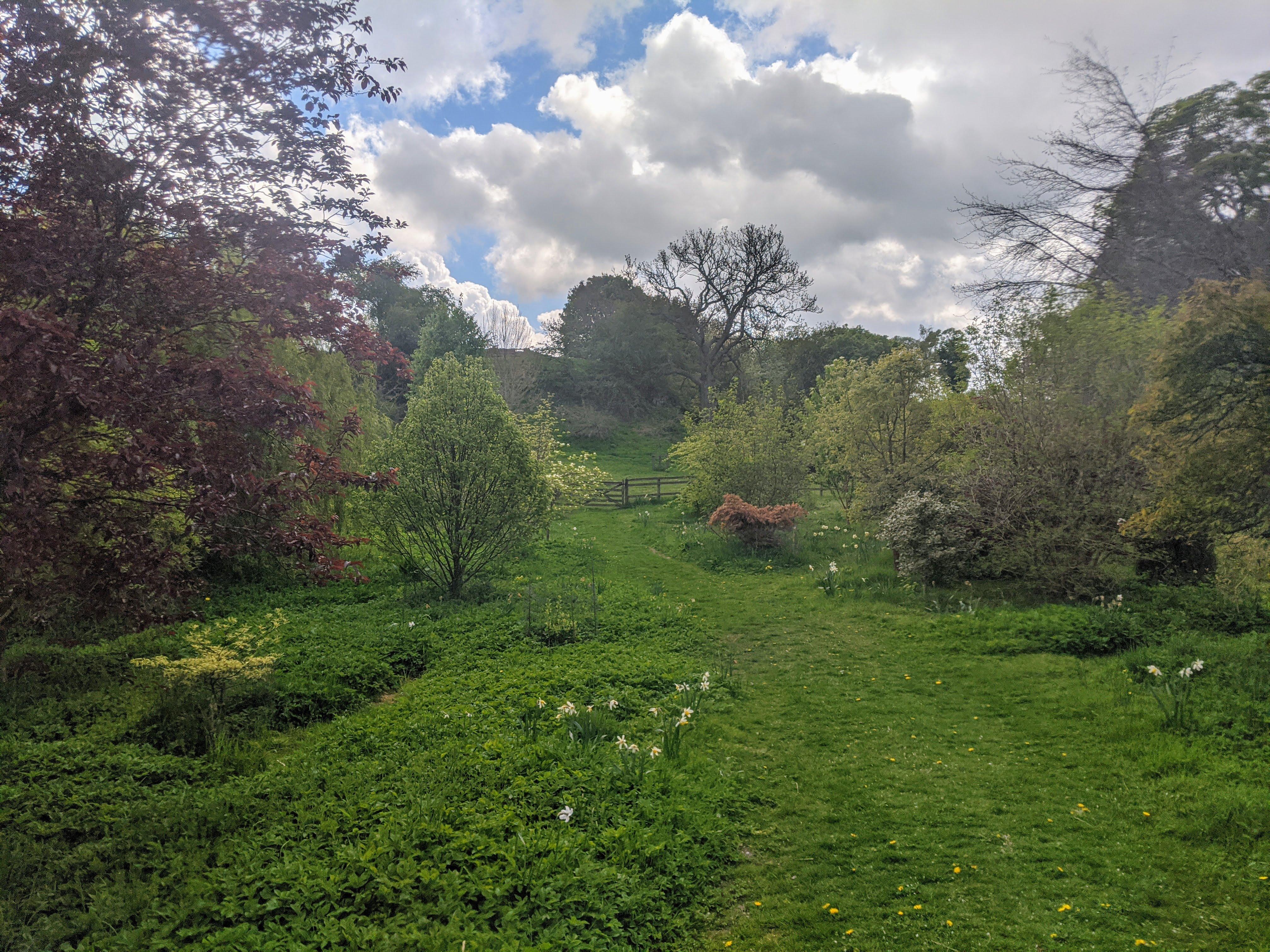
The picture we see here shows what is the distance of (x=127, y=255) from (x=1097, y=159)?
20560 mm

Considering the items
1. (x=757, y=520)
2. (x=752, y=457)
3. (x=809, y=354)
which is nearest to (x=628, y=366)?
(x=809, y=354)

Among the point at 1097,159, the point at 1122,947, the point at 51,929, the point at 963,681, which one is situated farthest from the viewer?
the point at 1097,159

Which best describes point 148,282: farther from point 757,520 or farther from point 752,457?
point 752,457

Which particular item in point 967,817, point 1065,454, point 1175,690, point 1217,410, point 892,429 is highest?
point 892,429

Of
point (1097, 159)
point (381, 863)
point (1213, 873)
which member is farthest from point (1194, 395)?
point (1097, 159)

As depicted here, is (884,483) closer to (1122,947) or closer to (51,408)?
(1122,947)

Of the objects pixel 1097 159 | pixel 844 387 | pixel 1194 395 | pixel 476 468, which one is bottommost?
pixel 476 468

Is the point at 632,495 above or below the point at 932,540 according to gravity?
above

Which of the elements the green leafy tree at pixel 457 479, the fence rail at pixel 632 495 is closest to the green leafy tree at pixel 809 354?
the fence rail at pixel 632 495

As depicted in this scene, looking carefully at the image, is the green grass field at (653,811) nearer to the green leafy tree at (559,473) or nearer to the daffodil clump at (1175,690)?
the daffodil clump at (1175,690)

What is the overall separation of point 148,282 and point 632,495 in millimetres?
24342

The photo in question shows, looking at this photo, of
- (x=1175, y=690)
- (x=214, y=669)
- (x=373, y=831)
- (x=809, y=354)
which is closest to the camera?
(x=373, y=831)

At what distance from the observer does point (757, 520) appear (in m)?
15.4

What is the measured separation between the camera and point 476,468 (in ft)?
34.1
